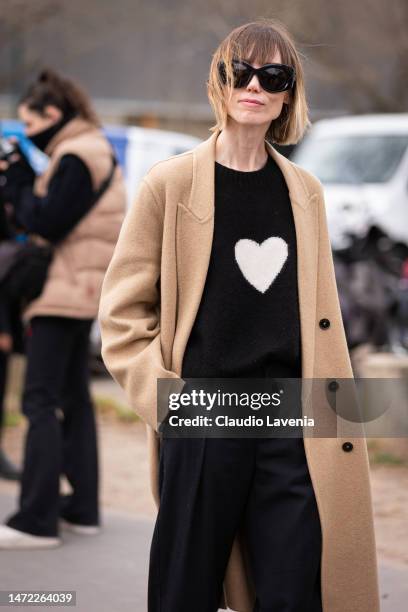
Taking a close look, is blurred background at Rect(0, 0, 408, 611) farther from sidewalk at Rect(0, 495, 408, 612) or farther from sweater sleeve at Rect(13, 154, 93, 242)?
sweater sleeve at Rect(13, 154, 93, 242)

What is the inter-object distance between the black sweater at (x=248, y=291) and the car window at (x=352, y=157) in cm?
959

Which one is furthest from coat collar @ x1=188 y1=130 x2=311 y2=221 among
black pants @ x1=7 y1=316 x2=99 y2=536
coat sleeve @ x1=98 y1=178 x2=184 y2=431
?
black pants @ x1=7 y1=316 x2=99 y2=536

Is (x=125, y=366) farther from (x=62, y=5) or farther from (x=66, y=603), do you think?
(x=62, y=5)

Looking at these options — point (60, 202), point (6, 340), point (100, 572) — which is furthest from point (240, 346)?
point (6, 340)

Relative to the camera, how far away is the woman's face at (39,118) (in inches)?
223

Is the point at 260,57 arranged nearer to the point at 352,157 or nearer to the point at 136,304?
the point at 136,304

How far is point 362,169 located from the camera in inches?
523

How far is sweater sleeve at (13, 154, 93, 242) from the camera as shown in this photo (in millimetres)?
5355

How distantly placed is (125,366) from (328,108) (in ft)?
74.5

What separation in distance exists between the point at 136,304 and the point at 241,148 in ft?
1.71

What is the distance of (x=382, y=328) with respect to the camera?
994 cm

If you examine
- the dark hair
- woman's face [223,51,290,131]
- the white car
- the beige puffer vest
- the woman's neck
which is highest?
the white car

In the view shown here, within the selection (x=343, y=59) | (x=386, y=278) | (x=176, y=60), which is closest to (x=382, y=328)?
(x=386, y=278)

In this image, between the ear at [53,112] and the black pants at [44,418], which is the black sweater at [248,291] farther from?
the ear at [53,112]
